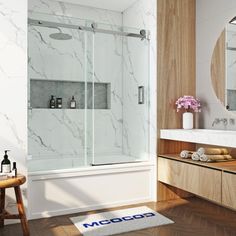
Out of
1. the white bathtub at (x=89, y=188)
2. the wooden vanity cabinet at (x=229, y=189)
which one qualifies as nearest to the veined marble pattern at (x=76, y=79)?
the white bathtub at (x=89, y=188)

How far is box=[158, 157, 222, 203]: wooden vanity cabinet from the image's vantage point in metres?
2.59

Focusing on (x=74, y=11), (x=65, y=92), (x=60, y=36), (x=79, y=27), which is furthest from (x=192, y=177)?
(x=74, y=11)

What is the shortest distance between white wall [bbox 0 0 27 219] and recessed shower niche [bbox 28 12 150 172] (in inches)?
20.4

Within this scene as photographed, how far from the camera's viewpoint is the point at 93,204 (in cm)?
305

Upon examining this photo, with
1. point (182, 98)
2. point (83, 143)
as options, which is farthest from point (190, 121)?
point (83, 143)

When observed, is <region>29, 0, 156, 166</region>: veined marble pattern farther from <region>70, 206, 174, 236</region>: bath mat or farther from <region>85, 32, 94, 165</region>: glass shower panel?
<region>70, 206, 174, 236</region>: bath mat

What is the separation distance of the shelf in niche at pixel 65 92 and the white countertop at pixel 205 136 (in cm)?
92

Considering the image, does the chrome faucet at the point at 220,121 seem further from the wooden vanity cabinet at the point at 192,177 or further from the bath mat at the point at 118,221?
the bath mat at the point at 118,221

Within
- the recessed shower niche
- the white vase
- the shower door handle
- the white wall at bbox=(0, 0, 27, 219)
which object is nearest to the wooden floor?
the white wall at bbox=(0, 0, 27, 219)

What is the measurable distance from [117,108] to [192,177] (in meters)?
1.48

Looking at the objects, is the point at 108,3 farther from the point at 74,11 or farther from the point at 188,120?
the point at 188,120

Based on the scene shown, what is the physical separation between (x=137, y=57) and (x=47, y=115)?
1.43 meters

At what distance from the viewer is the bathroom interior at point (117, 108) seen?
8.73ft

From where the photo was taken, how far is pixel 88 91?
3389 mm
